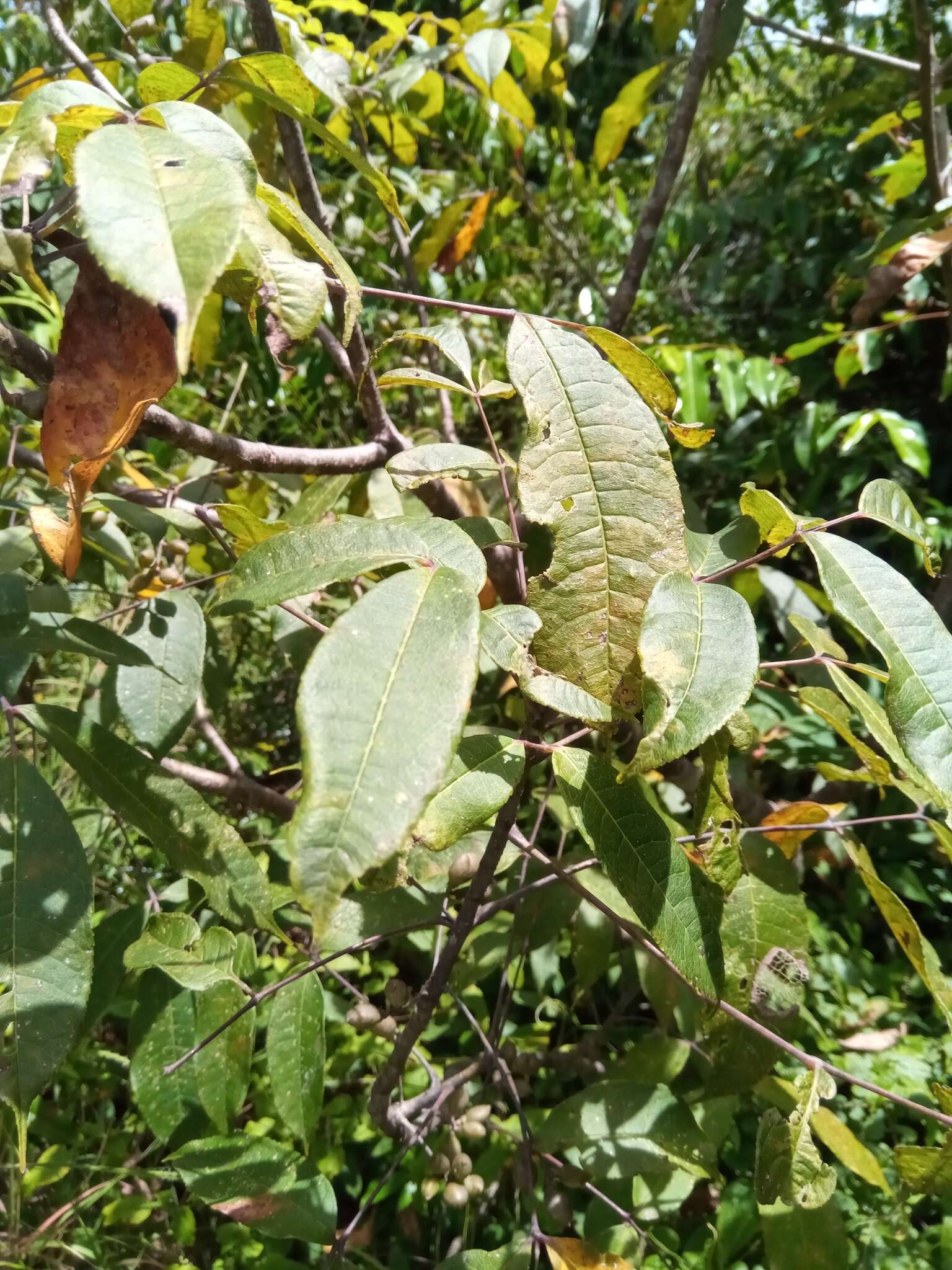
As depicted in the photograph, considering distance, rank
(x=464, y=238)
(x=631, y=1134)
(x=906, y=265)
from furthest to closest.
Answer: (x=464, y=238) → (x=906, y=265) → (x=631, y=1134)

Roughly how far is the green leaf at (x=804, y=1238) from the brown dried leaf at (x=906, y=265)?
1087mm

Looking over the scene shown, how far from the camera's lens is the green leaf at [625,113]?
1094 mm

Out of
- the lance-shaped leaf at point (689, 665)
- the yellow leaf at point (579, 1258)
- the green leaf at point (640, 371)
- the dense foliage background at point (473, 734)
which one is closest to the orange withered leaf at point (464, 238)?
the dense foliage background at point (473, 734)

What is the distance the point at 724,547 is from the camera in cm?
51

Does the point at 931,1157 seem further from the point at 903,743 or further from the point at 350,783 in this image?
the point at 350,783

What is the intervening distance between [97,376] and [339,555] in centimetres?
19

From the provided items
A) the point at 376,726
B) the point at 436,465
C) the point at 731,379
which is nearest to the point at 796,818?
the point at 436,465

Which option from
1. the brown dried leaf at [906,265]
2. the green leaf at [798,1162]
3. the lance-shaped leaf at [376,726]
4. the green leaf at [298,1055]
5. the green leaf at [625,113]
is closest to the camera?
the lance-shaped leaf at [376,726]

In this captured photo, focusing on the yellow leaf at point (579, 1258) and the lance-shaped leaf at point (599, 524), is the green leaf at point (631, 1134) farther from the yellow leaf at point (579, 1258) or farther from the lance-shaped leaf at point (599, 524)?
the lance-shaped leaf at point (599, 524)

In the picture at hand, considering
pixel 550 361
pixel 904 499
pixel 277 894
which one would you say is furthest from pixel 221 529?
pixel 904 499

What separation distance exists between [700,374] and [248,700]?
120cm

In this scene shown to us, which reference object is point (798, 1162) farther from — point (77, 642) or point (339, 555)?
point (77, 642)

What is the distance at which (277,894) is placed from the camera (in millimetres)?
809

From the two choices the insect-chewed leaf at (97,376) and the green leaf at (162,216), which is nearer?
the green leaf at (162,216)
